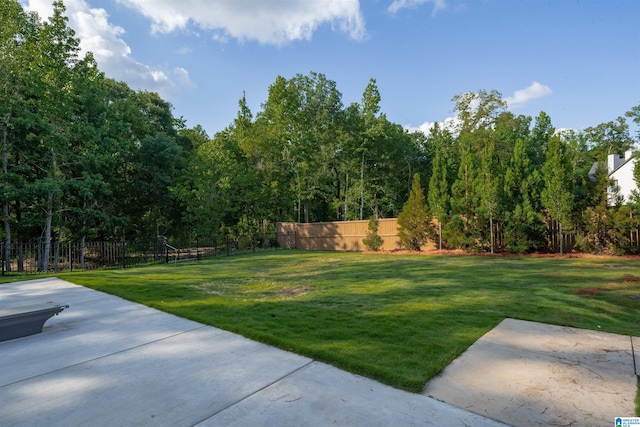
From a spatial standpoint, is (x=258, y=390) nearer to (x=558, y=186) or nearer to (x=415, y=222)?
(x=558, y=186)

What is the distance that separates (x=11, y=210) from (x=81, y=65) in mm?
8554

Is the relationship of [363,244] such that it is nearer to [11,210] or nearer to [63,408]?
[63,408]

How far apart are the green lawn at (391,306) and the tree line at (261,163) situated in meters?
5.60

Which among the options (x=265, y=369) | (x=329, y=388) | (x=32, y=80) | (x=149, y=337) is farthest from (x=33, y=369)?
(x=32, y=80)

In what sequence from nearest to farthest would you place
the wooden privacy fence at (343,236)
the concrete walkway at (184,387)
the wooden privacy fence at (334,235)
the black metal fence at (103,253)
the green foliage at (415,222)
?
the concrete walkway at (184,387) → the black metal fence at (103,253) → the wooden privacy fence at (343,236) → the green foliage at (415,222) → the wooden privacy fence at (334,235)

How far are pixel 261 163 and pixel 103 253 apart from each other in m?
13.4

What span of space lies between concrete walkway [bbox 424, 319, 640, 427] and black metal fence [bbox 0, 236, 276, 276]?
491 inches

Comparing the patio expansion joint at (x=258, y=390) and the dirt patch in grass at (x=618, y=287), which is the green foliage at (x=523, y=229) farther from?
the patio expansion joint at (x=258, y=390)

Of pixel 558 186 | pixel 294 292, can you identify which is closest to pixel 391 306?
pixel 294 292

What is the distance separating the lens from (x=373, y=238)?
17750mm

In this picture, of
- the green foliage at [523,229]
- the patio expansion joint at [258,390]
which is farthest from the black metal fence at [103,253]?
the green foliage at [523,229]

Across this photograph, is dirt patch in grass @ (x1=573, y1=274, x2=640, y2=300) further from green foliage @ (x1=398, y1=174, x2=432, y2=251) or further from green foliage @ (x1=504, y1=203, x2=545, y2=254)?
green foliage @ (x1=398, y1=174, x2=432, y2=251)

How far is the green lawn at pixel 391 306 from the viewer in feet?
10.3

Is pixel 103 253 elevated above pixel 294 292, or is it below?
above
